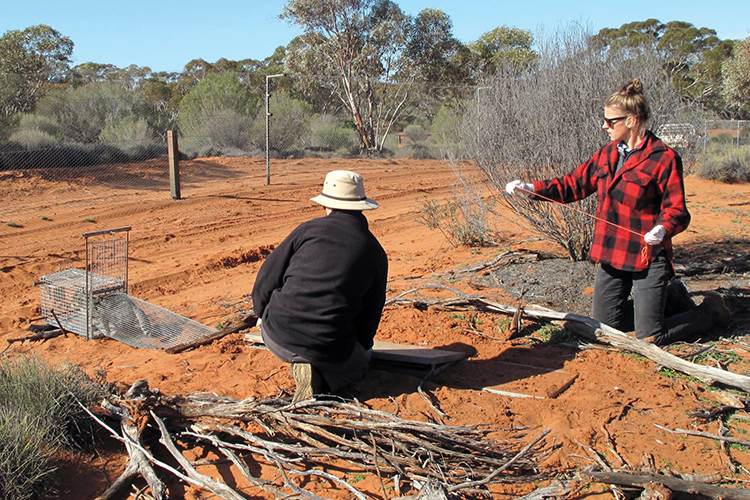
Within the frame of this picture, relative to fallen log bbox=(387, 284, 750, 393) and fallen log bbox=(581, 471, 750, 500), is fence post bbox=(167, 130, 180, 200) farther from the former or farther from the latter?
fallen log bbox=(581, 471, 750, 500)

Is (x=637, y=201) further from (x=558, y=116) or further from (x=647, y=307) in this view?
(x=558, y=116)

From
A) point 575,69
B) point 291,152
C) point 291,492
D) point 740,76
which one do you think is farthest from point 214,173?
point 740,76

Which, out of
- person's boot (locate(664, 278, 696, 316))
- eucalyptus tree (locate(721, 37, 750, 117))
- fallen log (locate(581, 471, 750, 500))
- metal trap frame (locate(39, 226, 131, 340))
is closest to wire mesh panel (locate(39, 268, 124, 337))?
metal trap frame (locate(39, 226, 131, 340))

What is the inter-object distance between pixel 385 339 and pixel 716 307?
2.61m

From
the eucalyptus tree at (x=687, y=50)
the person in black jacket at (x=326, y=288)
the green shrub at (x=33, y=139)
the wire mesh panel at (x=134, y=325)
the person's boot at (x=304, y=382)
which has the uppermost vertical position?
the eucalyptus tree at (x=687, y=50)

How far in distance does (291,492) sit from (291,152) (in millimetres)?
20542

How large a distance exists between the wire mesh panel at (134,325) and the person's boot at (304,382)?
1819 mm

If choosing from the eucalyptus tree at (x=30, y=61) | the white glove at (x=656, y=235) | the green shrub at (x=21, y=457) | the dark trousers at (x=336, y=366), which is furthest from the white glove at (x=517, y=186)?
the eucalyptus tree at (x=30, y=61)

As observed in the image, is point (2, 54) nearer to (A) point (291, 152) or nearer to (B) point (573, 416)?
(A) point (291, 152)

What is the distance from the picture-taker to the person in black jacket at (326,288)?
3.69 metres

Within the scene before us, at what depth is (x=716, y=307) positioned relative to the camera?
5.07m

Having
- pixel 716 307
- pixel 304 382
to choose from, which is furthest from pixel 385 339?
pixel 716 307

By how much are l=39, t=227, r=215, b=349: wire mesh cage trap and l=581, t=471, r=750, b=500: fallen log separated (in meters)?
3.37

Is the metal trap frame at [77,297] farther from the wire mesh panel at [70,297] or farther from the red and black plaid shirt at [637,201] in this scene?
the red and black plaid shirt at [637,201]
